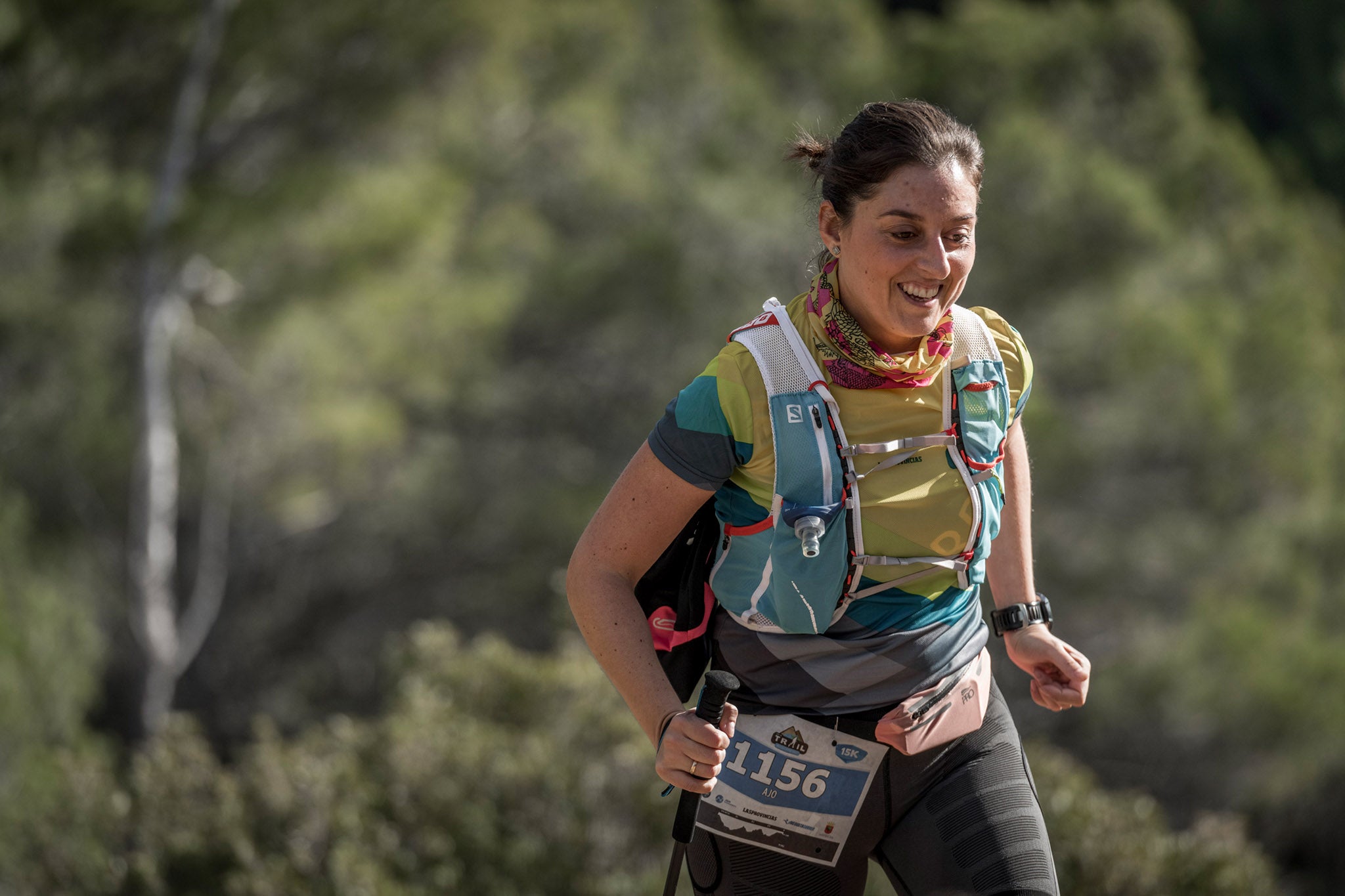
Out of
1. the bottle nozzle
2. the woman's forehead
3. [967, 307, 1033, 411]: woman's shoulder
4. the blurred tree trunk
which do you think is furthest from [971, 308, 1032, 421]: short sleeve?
the blurred tree trunk

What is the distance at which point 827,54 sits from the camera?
1314 centimetres

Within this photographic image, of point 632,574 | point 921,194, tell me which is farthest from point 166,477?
point 921,194

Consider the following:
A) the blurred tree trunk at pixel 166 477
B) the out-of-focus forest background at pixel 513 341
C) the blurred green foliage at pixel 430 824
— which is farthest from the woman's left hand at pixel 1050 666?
the blurred tree trunk at pixel 166 477

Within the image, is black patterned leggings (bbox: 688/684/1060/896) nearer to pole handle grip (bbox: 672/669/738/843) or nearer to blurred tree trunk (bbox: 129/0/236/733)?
pole handle grip (bbox: 672/669/738/843)

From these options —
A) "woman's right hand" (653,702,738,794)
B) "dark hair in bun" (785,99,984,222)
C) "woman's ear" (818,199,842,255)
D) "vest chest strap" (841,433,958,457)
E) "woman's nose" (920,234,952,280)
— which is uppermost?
"dark hair in bun" (785,99,984,222)

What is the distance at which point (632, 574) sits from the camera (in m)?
1.58

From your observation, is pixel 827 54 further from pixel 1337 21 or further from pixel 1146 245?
pixel 1337 21

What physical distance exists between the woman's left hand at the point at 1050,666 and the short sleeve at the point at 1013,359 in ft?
0.99

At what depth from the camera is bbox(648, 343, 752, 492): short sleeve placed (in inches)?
59.4

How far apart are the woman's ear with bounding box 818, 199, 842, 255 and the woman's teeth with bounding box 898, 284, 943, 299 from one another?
0.38ft

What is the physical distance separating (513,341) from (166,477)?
3.19m

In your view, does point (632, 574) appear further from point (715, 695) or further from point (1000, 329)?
Result: point (1000, 329)

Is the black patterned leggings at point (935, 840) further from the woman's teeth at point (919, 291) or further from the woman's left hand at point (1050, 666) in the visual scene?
the woman's teeth at point (919, 291)

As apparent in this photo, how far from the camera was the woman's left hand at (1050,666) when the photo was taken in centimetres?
170
